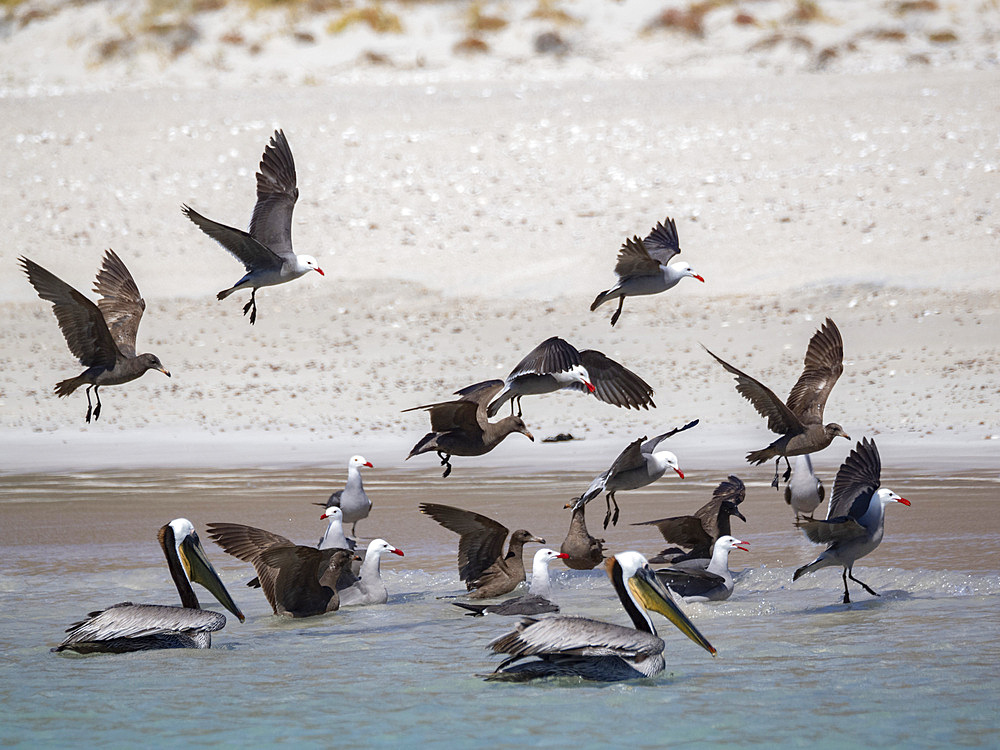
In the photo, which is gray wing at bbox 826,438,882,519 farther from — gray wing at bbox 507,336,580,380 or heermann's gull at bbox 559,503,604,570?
gray wing at bbox 507,336,580,380

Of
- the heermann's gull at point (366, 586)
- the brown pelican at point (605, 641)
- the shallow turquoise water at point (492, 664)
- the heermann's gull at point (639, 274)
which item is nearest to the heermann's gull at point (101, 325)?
the shallow turquoise water at point (492, 664)

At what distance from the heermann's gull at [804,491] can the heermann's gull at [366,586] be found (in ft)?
10.9

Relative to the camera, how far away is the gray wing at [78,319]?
963 cm

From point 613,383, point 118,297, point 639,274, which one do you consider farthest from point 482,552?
point 118,297

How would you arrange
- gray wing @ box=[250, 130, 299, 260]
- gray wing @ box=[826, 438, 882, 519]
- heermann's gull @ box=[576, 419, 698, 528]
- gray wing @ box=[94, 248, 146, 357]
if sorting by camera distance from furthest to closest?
1. gray wing @ box=[94, 248, 146, 357]
2. gray wing @ box=[250, 130, 299, 260]
3. heermann's gull @ box=[576, 419, 698, 528]
4. gray wing @ box=[826, 438, 882, 519]

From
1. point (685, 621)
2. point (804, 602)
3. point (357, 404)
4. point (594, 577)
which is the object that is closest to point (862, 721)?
point (685, 621)

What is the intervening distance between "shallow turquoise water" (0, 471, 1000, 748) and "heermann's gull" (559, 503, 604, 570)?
0.13 metres

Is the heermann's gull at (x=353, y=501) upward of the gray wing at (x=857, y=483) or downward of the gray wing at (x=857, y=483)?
downward

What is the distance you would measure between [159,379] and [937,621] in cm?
1445

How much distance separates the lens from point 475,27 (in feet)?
116

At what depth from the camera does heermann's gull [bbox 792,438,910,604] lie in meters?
7.72

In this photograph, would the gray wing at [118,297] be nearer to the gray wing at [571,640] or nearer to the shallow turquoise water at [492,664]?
the shallow turquoise water at [492,664]

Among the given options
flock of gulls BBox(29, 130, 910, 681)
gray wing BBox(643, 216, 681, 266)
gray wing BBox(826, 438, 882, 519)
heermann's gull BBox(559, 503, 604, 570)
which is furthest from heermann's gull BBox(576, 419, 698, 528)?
gray wing BBox(643, 216, 681, 266)

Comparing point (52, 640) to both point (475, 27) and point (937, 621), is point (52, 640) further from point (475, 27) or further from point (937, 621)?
point (475, 27)
